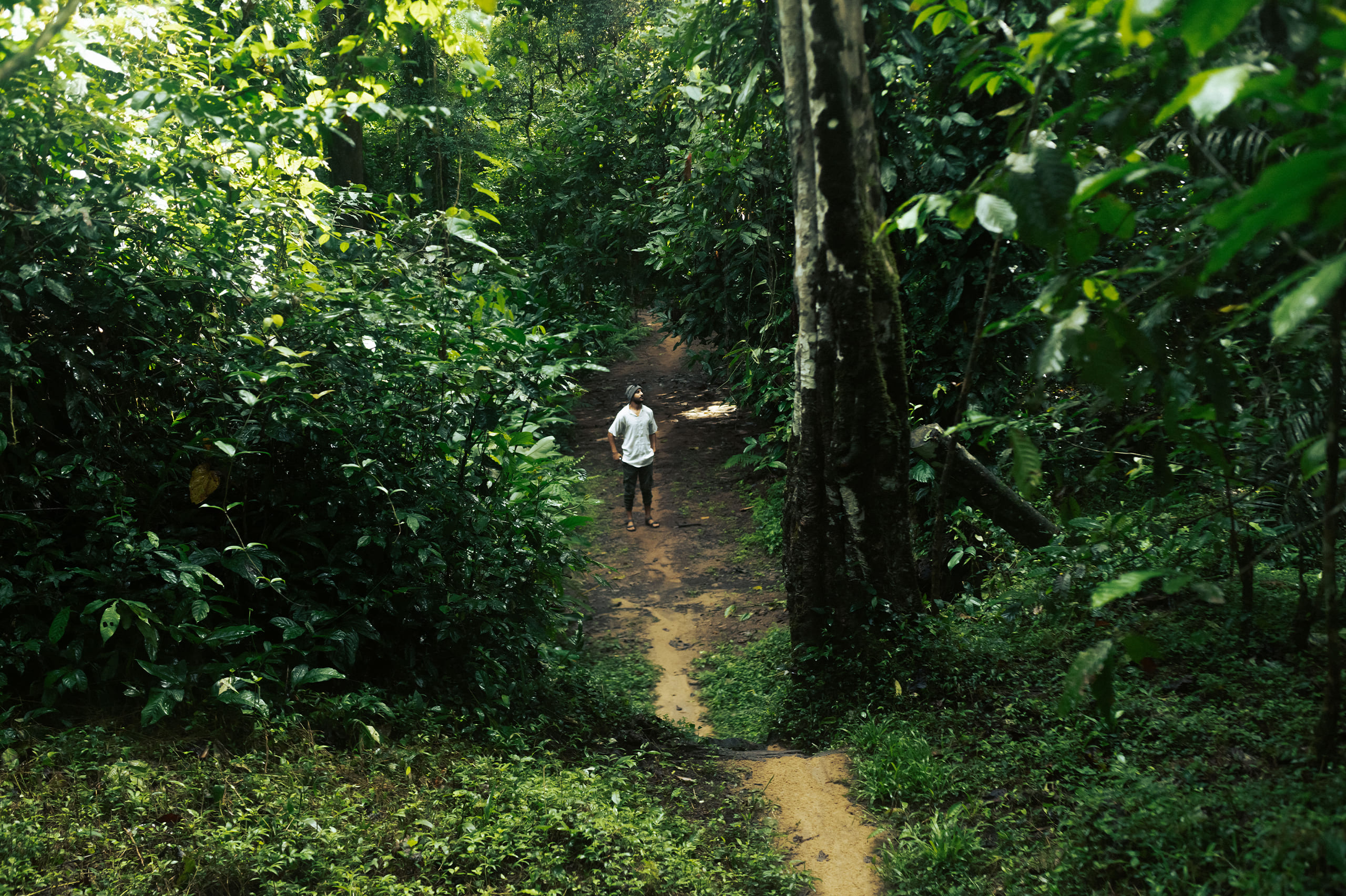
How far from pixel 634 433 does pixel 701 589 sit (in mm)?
2311

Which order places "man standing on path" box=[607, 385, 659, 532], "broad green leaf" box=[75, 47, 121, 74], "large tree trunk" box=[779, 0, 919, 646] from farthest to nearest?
"man standing on path" box=[607, 385, 659, 532] < "large tree trunk" box=[779, 0, 919, 646] < "broad green leaf" box=[75, 47, 121, 74]

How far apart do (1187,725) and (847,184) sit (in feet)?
11.0

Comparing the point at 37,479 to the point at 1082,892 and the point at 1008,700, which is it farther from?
the point at 1008,700

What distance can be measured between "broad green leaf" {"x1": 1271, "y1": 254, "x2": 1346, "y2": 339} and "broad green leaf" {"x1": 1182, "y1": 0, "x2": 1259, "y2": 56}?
→ 0.44m

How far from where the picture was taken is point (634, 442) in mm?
10141

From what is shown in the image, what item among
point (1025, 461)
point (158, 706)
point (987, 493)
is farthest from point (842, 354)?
point (158, 706)

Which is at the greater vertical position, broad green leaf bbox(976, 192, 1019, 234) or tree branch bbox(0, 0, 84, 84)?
tree branch bbox(0, 0, 84, 84)

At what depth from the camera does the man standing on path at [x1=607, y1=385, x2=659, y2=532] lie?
398 inches

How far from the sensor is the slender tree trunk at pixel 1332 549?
6.92 ft

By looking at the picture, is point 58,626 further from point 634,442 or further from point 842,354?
point 634,442

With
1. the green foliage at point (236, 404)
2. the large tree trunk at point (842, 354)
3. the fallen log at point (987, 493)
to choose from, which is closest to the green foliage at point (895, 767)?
the large tree trunk at point (842, 354)

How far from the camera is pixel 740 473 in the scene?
12.6 metres

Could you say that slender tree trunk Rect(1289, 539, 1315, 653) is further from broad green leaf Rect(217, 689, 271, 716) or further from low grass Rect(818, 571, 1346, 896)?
broad green leaf Rect(217, 689, 271, 716)

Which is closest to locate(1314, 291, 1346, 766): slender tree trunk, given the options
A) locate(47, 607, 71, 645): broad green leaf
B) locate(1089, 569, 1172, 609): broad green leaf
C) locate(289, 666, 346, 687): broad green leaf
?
locate(1089, 569, 1172, 609): broad green leaf
